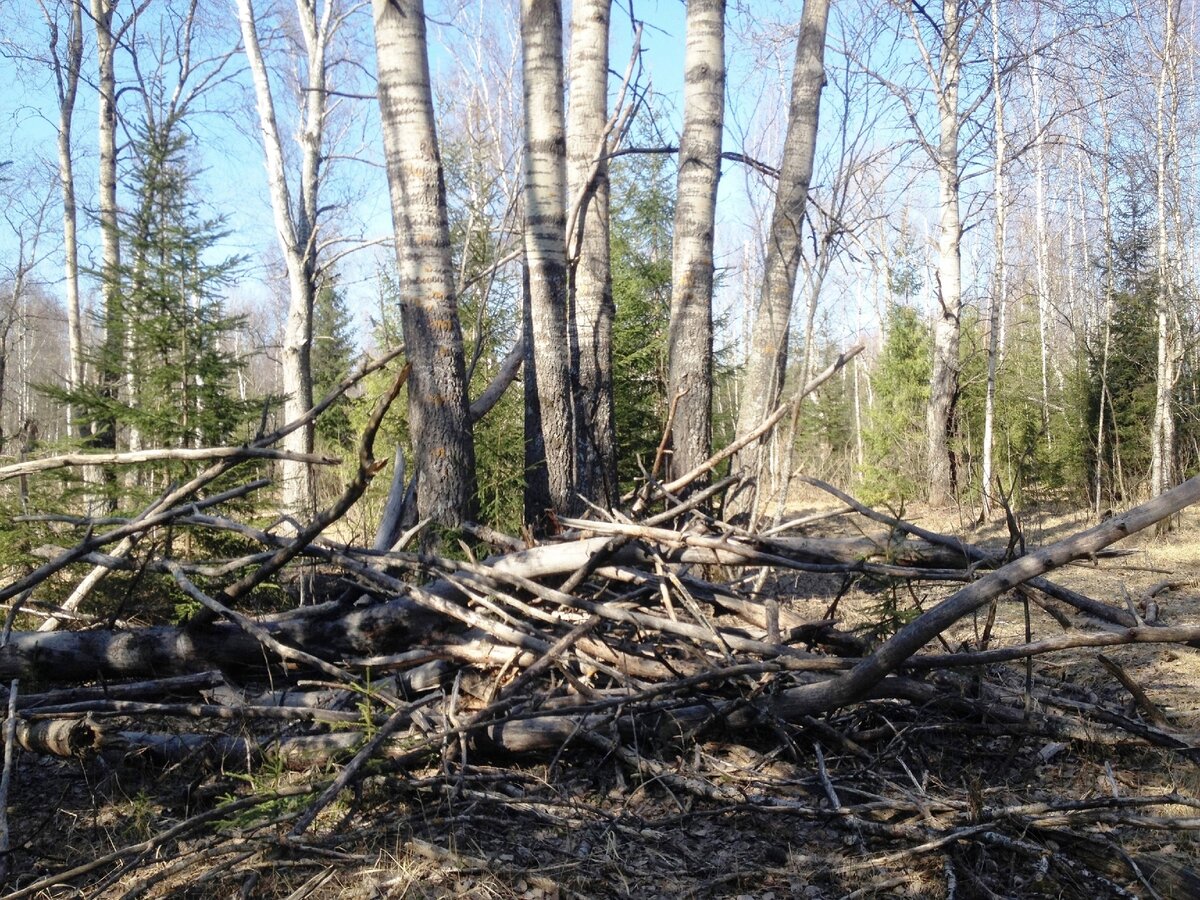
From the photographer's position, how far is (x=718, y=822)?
115 inches

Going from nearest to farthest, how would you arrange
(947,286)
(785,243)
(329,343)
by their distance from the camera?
(785,243) → (947,286) → (329,343)

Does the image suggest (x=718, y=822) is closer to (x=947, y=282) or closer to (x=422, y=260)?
(x=422, y=260)

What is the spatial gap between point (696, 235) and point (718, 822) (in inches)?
194

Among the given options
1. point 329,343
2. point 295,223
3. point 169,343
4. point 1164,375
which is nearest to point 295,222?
point 295,223

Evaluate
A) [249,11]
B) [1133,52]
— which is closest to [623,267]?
[249,11]

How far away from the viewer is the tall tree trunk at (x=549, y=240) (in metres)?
6.06

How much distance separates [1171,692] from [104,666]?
499cm

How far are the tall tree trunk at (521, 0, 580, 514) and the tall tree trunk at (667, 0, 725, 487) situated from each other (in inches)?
38.7

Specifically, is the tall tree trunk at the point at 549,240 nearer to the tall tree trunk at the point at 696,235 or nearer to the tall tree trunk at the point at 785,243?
the tall tree trunk at the point at 696,235

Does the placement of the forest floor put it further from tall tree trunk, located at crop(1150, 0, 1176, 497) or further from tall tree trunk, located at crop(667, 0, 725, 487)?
tall tree trunk, located at crop(1150, 0, 1176, 497)

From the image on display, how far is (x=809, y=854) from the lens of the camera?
8.82 feet

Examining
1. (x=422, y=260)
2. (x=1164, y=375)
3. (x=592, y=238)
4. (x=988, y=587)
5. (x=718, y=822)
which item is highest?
(x=592, y=238)

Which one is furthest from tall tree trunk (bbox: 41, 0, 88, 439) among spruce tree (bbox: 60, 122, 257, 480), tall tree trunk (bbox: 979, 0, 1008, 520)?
tall tree trunk (bbox: 979, 0, 1008, 520)

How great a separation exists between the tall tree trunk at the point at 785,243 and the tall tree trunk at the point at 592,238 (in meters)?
1.16
